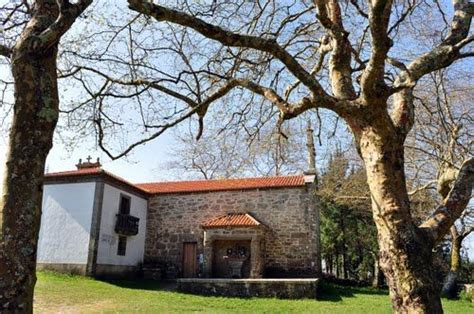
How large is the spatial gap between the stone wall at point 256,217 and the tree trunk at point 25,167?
48.6 ft

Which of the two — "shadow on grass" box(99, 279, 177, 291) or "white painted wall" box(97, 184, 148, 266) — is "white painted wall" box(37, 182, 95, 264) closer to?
"white painted wall" box(97, 184, 148, 266)

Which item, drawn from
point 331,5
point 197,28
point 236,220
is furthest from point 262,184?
point 197,28

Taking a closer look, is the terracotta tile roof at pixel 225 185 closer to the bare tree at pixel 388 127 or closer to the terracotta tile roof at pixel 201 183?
the terracotta tile roof at pixel 201 183

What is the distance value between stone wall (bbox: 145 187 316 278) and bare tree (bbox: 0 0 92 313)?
14.8 m

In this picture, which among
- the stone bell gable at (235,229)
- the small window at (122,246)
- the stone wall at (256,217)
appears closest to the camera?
the stone bell gable at (235,229)

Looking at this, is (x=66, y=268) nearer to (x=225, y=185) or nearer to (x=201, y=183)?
(x=201, y=183)

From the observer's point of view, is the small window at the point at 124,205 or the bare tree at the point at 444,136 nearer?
the bare tree at the point at 444,136

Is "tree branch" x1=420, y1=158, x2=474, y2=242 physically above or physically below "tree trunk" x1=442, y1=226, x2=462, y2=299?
above

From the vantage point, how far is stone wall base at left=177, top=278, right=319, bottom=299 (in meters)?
12.8

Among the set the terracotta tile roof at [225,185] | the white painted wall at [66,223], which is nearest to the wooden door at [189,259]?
the terracotta tile roof at [225,185]

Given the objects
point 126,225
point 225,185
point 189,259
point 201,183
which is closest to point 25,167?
point 126,225

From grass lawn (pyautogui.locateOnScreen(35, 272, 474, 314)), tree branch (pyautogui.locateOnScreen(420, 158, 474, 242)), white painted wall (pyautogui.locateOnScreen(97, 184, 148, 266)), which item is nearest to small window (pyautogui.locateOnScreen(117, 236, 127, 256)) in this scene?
white painted wall (pyautogui.locateOnScreen(97, 184, 148, 266))

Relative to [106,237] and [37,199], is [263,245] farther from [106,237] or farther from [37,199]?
[37,199]

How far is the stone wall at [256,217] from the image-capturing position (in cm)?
1688
